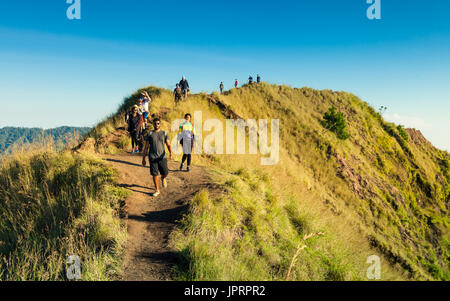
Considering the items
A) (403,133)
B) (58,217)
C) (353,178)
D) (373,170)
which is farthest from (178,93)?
(403,133)

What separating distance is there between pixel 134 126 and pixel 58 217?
5.14 metres

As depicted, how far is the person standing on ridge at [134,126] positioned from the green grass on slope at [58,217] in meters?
2.48

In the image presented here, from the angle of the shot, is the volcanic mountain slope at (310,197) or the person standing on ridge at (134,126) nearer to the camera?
the volcanic mountain slope at (310,197)

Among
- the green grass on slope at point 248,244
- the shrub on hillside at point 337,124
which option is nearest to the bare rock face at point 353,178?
the shrub on hillside at point 337,124

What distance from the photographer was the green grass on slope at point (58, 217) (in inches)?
147

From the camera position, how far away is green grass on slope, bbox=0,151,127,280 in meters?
3.73

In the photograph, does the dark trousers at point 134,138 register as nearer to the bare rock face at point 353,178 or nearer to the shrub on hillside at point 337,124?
the bare rock face at point 353,178

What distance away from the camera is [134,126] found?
393 inches

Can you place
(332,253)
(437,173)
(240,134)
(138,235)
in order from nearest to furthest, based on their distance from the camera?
(138,235) < (332,253) < (240,134) < (437,173)

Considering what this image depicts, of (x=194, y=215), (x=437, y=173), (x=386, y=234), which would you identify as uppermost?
(x=194, y=215)
